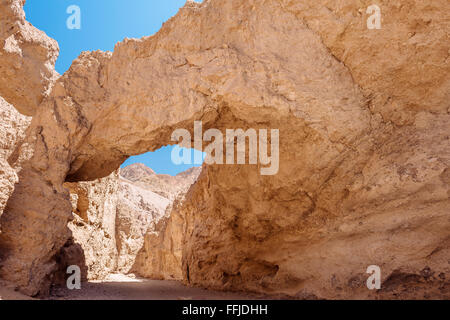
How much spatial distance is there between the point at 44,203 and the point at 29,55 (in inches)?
134

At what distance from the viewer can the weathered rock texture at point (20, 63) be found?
5.87m

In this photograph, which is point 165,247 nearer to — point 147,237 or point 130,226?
point 147,237

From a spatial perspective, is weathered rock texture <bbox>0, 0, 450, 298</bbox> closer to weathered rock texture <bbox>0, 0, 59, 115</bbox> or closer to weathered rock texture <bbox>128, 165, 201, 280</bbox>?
weathered rock texture <bbox>0, 0, 59, 115</bbox>

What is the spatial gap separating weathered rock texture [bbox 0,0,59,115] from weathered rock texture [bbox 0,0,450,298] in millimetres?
767

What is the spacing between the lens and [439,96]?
486 cm

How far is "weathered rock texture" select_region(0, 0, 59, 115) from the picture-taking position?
587 cm

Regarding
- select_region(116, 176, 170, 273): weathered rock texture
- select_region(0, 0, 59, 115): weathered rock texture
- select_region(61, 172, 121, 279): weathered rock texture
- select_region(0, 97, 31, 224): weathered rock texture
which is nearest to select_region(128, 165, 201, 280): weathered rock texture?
select_region(116, 176, 170, 273): weathered rock texture

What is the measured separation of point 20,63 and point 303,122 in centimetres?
Answer: 555

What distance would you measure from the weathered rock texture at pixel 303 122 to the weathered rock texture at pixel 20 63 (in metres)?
0.77

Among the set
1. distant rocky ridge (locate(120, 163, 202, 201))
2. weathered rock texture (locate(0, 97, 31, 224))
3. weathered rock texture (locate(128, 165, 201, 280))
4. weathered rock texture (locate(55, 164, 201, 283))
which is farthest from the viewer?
distant rocky ridge (locate(120, 163, 202, 201))

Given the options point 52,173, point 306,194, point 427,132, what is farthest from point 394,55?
Answer: point 52,173

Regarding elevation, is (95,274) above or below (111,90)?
below
